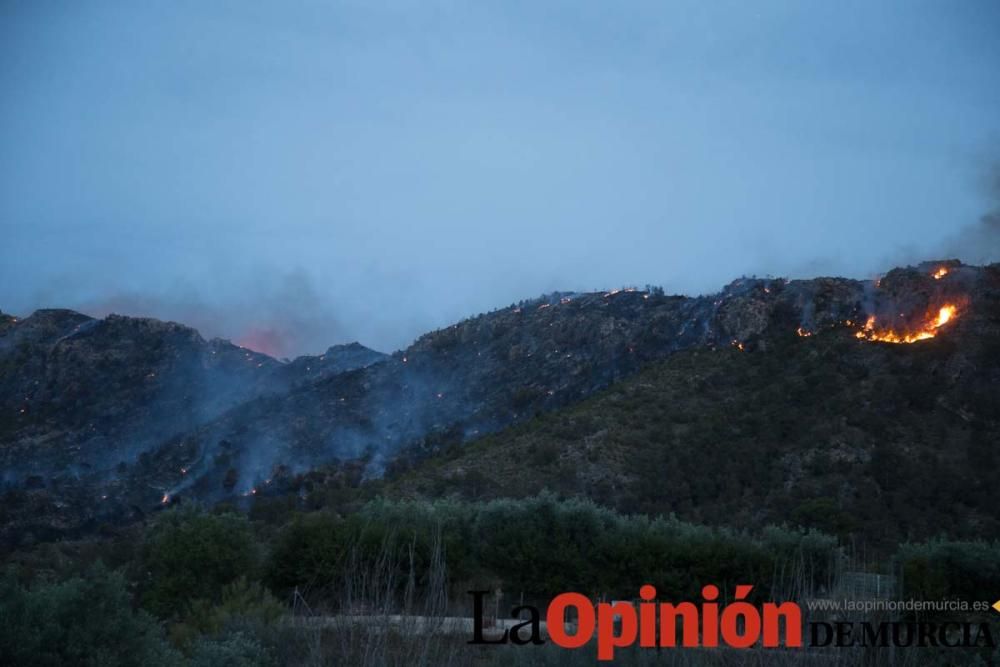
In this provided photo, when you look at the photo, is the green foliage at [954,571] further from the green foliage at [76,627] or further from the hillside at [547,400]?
the hillside at [547,400]

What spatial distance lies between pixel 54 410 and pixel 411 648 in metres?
40.9

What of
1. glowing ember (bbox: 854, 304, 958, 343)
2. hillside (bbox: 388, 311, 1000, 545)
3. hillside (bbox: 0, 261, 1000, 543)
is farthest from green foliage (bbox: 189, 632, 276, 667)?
glowing ember (bbox: 854, 304, 958, 343)

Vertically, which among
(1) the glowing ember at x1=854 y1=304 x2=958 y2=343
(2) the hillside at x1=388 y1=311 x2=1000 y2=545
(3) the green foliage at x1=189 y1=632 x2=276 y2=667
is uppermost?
(1) the glowing ember at x1=854 y1=304 x2=958 y2=343

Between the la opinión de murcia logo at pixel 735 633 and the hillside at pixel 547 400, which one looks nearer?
the la opinión de murcia logo at pixel 735 633

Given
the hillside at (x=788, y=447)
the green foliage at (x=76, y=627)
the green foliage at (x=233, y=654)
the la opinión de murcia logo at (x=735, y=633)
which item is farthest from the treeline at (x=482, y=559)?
the hillside at (x=788, y=447)

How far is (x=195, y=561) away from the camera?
11.6 m

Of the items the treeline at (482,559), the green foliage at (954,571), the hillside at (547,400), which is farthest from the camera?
the hillside at (547,400)

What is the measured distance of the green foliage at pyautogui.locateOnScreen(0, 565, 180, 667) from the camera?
4.88 m

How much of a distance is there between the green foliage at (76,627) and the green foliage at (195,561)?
19.9ft

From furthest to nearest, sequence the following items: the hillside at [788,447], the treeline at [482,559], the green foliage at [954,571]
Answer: the hillside at [788,447] → the treeline at [482,559] → the green foliage at [954,571]

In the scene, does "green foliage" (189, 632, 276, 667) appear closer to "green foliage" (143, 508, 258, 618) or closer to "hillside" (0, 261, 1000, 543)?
"green foliage" (143, 508, 258, 618)

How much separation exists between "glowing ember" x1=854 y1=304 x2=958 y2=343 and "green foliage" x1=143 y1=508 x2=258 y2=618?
28195 millimetres

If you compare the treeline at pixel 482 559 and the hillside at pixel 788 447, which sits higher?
the hillside at pixel 788 447

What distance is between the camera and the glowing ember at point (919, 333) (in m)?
32.5
